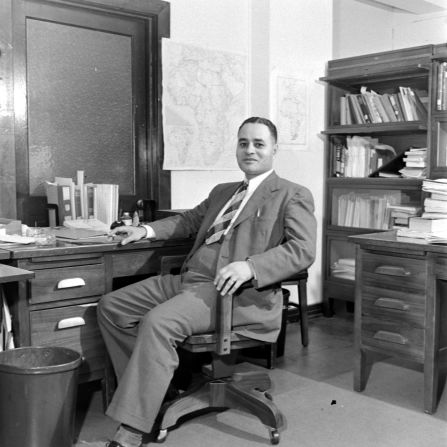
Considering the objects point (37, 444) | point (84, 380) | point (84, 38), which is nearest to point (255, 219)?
point (84, 380)

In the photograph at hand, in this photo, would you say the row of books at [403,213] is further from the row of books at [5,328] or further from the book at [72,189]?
the row of books at [5,328]

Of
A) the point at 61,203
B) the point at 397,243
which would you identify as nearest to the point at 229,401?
the point at 397,243

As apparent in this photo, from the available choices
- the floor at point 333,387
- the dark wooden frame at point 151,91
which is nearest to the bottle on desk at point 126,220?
the dark wooden frame at point 151,91

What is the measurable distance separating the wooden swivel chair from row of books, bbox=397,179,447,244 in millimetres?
1015

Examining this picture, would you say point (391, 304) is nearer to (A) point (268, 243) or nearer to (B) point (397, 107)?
(A) point (268, 243)

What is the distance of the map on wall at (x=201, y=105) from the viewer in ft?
13.3

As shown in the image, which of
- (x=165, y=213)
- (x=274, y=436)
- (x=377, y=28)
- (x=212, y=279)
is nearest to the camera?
(x=274, y=436)

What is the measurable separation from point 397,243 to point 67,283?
1.55 m

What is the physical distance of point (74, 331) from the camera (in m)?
2.97

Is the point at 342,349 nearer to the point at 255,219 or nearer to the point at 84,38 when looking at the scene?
the point at 255,219

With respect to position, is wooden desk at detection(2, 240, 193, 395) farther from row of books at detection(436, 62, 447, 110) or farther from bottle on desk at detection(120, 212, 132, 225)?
row of books at detection(436, 62, 447, 110)

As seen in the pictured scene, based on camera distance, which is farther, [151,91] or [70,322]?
[151,91]

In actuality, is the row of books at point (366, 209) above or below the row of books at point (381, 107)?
below

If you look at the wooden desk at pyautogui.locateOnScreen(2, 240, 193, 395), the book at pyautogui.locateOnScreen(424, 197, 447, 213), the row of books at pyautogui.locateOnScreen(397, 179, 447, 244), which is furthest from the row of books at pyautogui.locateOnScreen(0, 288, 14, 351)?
the book at pyautogui.locateOnScreen(424, 197, 447, 213)
